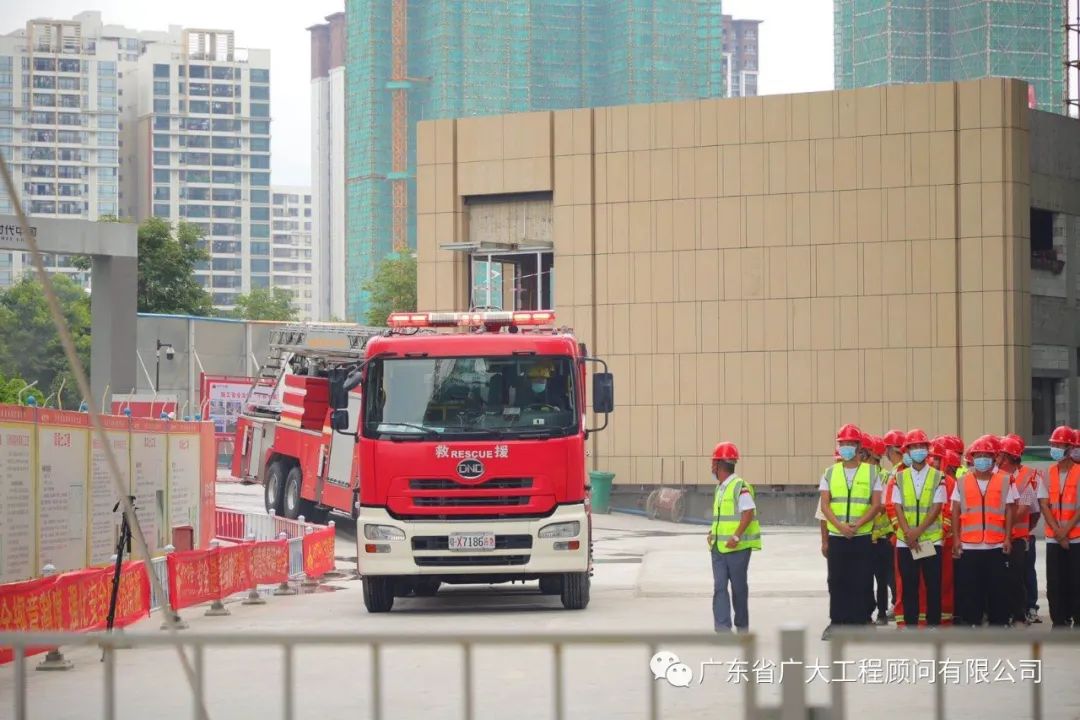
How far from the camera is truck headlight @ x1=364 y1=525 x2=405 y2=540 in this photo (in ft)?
57.8

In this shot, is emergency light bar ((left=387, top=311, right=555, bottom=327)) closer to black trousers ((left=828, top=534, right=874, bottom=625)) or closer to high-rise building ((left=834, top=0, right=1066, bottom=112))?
black trousers ((left=828, top=534, right=874, bottom=625))

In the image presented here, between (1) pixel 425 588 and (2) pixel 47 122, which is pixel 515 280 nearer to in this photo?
(1) pixel 425 588

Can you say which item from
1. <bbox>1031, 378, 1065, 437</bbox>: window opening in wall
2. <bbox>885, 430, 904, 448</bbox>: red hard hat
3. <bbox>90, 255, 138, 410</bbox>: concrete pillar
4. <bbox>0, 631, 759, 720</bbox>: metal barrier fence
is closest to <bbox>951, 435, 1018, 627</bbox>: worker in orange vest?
<bbox>885, 430, 904, 448</bbox>: red hard hat

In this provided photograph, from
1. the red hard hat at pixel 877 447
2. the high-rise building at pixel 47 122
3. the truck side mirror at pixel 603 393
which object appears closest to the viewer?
the red hard hat at pixel 877 447

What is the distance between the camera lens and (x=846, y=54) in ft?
350

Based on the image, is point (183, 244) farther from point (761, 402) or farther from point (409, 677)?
point (409, 677)

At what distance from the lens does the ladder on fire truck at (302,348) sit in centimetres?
3334

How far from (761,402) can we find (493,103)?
103m

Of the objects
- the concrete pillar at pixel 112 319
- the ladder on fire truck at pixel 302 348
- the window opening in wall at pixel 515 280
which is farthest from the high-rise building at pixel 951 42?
the concrete pillar at pixel 112 319

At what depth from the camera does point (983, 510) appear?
1491 cm

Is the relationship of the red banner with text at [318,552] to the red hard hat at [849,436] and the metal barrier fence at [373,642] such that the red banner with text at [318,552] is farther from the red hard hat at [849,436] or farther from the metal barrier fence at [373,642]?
the metal barrier fence at [373,642]

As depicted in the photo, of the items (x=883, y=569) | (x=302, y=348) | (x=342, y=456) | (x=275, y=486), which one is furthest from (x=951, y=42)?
(x=883, y=569)

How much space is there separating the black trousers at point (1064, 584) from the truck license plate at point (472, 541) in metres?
5.76

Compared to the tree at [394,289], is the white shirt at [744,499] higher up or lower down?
lower down
